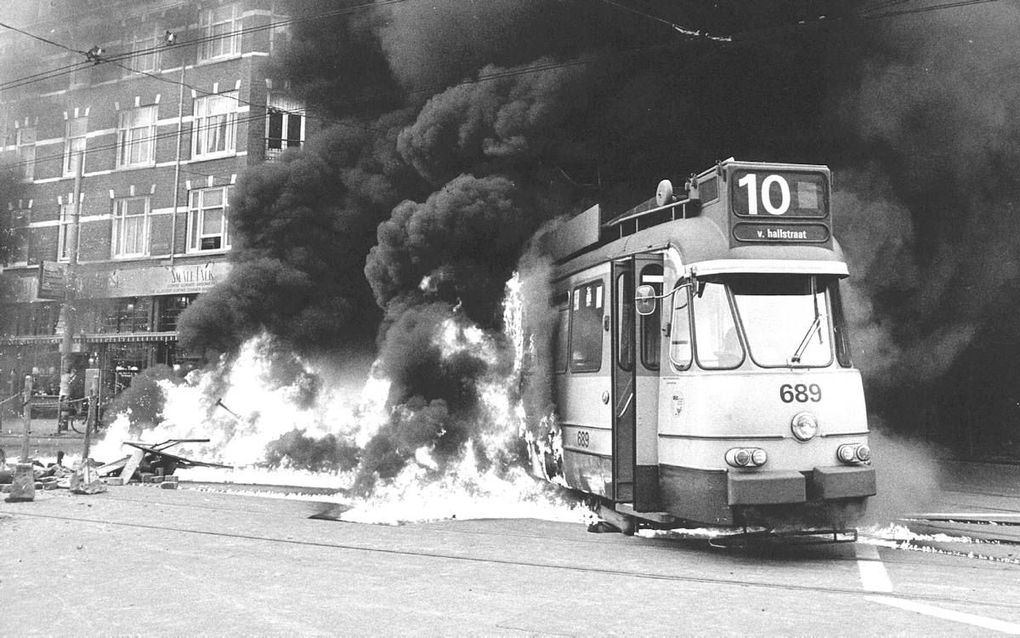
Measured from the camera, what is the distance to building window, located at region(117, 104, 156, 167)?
28.6m

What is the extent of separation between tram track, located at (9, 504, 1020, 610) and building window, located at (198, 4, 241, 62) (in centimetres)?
1992

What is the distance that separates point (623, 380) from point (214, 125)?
2258cm

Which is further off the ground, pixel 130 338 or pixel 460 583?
pixel 130 338

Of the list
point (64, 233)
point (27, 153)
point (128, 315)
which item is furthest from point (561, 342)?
point (27, 153)

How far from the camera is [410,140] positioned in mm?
15688

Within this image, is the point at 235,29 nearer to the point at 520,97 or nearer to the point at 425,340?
the point at 520,97

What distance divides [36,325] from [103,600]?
27603 millimetres

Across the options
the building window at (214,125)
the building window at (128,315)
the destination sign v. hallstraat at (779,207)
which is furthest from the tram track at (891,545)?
the building window at (128,315)

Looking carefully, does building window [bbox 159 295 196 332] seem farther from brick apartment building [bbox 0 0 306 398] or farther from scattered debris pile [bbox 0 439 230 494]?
scattered debris pile [bbox 0 439 230 494]

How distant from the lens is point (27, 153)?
3141 centimetres

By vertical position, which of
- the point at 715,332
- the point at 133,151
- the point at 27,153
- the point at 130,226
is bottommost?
the point at 715,332

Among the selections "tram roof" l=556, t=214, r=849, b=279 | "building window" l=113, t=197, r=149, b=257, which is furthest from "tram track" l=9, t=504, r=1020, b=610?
"building window" l=113, t=197, r=149, b=257

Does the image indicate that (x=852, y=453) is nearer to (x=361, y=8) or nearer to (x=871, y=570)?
(x=871, y=570)

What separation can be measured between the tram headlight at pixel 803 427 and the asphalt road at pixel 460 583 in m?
1.18
